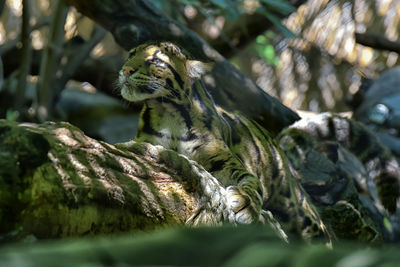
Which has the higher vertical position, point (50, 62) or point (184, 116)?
point (184, 116)

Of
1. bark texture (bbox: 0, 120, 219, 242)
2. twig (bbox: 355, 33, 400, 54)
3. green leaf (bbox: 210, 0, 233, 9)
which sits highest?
→ bark texture (bbox: 0, 120, 219, 242)

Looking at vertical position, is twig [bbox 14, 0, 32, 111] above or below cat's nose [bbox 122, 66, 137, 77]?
below

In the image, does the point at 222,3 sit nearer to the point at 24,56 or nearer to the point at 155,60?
the point at 155,60

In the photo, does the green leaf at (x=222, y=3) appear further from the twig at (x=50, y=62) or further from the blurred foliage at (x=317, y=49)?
the blurred foliage at (x=317, y=49)

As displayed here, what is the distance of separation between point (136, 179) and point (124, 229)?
0.20 meters

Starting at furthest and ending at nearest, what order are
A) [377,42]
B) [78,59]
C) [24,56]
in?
[377,42] < [78,59] < [24,56]

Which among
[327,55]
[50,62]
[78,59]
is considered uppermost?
[50,62]

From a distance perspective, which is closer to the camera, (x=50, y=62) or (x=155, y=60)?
(x=155, y=60)

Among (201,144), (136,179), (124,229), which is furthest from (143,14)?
(124,229)

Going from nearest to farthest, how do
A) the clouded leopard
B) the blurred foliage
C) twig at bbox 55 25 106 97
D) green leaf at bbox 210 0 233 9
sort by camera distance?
the clouded leopard < green leaf at bbox 210 0 233 9 < twig at bbox 55 25 106 97 < the blurred foliage

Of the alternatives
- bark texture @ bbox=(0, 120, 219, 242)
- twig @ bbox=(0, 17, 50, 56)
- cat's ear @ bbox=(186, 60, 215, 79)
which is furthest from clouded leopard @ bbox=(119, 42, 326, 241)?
twig @ bbox=(0, 17, 50, 56)

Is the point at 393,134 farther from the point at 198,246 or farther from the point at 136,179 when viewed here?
the point at 198,246

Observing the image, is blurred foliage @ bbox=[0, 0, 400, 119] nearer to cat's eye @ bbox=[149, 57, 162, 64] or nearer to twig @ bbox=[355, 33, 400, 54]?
twig @ bbox=[355, 33, 400, 54]

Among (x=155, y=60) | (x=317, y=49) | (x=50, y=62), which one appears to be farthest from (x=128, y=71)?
(x=317, y=49)
